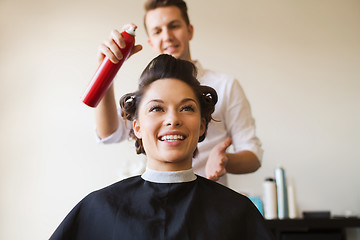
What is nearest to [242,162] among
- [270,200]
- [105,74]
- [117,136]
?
[117,136]

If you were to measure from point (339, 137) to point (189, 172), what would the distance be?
249 cm

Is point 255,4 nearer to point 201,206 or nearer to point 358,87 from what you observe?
point 358,87

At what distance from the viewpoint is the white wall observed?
2975 mm

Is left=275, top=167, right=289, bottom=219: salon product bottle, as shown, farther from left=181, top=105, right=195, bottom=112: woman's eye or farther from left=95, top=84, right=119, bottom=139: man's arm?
left=181, top=105, right=195, bottom=112: woman's eye

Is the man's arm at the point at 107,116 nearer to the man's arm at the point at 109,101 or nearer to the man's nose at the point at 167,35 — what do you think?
the man's arm at the point at 109,101

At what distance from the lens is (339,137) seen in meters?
3.26

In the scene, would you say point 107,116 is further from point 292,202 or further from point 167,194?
point 292,202

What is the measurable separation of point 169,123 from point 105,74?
0.31 meters

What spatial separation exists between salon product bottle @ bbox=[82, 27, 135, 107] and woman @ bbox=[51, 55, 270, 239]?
0.32 ft

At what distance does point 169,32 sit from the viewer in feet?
5.51

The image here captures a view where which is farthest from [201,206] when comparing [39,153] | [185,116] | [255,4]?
[255,4]

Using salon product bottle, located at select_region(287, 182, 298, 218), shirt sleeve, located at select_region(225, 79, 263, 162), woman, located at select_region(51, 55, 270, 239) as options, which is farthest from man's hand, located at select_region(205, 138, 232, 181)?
salon product bottle, located at select_region(287, 182, 298, 218)

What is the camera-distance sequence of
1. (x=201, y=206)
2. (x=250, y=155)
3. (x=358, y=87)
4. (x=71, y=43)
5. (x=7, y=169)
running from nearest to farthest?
(x=201, y=206) < (x=250, y=155) < (x=7, y=169) < (x=71, y=43) < (x=358, y=87)

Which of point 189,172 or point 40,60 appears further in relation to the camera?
point 40,60
